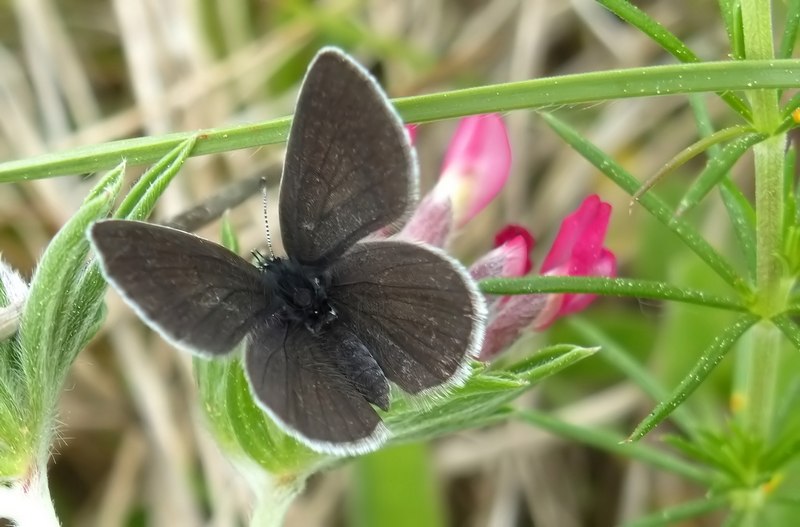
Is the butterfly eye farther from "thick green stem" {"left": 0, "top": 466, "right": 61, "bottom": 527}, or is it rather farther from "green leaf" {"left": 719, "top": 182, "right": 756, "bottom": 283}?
"green leaf" {"left": 719, "top": 182, "right": 756, "bottom": 283}

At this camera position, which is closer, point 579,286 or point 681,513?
point 579,286

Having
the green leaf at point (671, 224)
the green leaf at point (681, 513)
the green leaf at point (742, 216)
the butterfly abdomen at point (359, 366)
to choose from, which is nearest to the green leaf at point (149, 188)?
the butterfly abdomen at point (359, 366)

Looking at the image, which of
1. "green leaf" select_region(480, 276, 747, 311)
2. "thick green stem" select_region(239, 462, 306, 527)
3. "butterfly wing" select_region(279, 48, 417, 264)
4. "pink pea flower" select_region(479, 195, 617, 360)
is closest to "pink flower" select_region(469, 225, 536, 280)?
"pink pea flower" select_region(479, 195, 617, 360)

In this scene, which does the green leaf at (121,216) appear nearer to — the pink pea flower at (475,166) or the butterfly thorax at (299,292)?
the butterfly thorax at (299,292)

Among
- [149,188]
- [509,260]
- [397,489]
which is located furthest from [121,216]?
[397,489]

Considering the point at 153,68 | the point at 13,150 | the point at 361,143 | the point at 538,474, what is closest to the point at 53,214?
the point at 13,150

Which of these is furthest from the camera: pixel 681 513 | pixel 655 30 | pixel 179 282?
pixel 681 513

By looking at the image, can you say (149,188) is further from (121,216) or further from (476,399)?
(476,399)

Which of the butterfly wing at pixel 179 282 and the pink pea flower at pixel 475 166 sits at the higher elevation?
the pink pea flower at pixel 475 166
